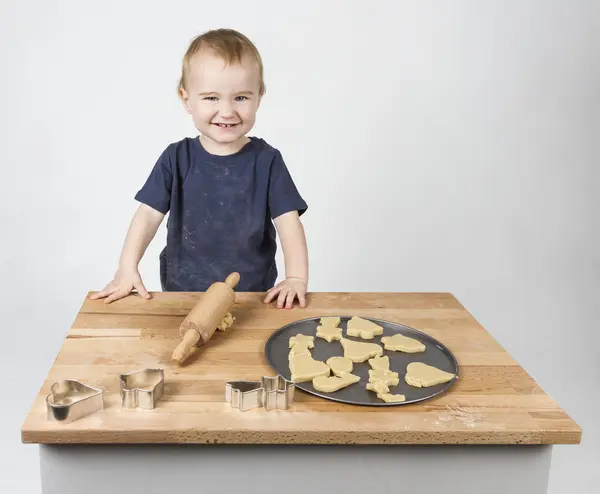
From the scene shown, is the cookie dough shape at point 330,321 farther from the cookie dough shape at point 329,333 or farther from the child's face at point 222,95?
the child's face at point 222,95

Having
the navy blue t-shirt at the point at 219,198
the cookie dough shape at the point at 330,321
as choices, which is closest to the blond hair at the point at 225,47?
the navy blue t-shirt at the point at 219,198

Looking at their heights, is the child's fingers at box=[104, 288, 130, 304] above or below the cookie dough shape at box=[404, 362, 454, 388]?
below

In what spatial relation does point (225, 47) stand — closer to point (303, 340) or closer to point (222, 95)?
point (222, 95)

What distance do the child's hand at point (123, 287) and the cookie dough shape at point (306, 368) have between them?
50cm

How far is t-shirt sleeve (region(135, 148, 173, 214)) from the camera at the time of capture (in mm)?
1851

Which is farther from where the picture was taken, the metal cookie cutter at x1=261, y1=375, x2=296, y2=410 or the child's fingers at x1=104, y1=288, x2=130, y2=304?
the child's fingers at x1=104, y1=288, x2=130, y2=304

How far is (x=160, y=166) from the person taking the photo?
1871mm

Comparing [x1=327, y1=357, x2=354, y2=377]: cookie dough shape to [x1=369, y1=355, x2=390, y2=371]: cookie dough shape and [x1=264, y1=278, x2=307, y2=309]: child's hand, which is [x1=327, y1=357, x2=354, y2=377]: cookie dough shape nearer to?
[x1=369, y1=355, x2=390, y2=371]: cookie dough shape

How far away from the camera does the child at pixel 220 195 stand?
5.54 feet

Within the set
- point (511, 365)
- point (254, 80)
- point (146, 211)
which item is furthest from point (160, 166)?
point (511, 365)

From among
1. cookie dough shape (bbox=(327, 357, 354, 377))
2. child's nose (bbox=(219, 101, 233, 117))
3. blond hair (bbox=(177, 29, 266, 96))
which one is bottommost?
cookie dough shape (bbox=(327, 357, 354, 377))

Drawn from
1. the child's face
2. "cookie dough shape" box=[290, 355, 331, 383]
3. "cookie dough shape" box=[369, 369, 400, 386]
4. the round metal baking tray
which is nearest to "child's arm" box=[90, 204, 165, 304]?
the child's face

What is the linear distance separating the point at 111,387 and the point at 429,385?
53 centimetres

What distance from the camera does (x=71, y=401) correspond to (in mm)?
1176
